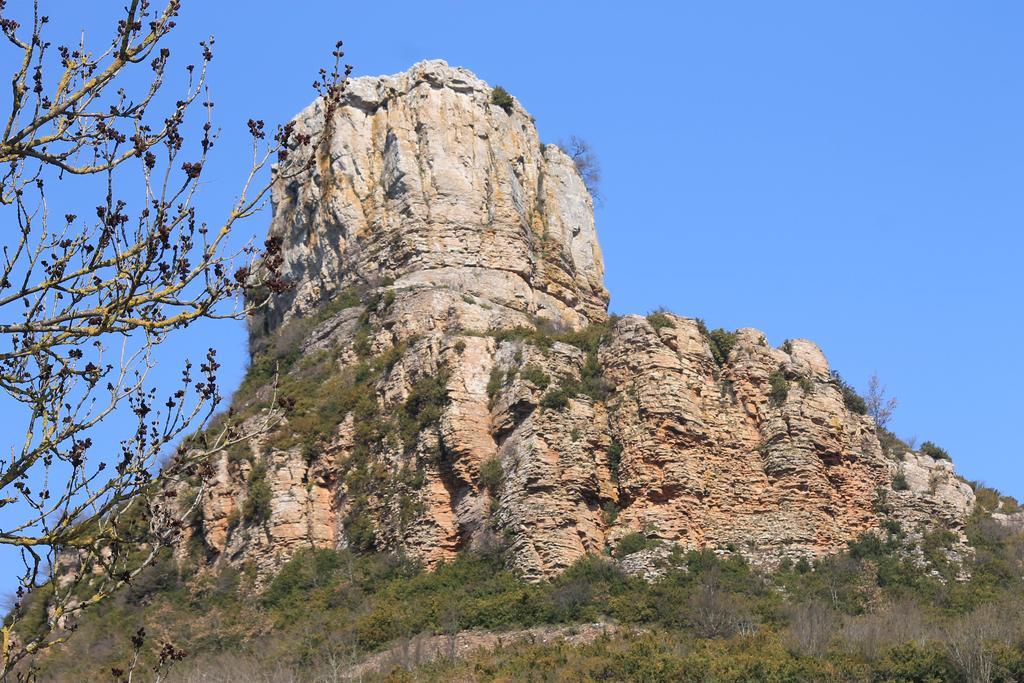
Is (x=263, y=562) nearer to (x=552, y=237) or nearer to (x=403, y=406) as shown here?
(x=403, y=406)

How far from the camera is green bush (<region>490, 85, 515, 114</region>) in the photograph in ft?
168

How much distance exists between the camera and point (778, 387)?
126ft

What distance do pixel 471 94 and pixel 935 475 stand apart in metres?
21.4

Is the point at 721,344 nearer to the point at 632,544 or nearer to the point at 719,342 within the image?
the point at 719,342

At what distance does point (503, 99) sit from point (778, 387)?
716 inches

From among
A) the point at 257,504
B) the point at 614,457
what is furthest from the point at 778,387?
the point at 257,504

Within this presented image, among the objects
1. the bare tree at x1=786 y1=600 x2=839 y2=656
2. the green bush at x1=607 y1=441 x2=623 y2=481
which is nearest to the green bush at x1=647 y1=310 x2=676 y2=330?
the green bush at x1=607 y1=441 x2=623 y2=481

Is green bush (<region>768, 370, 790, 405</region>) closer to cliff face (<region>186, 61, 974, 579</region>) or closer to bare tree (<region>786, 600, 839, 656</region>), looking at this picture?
cliff face (<region>186, 61, 974, 579</region>)

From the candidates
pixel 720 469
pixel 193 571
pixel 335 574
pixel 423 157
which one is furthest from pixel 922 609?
pixel 423 157

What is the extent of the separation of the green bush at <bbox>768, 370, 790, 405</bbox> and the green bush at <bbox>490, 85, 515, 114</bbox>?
1742 cm

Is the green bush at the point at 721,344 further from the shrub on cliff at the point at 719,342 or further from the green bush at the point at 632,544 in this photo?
the green bush at the point at 632,544

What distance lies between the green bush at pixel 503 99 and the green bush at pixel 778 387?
17.4 metres

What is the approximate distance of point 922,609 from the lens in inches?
1292

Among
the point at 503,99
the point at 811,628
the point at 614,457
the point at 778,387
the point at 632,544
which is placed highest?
the point at 503,99
